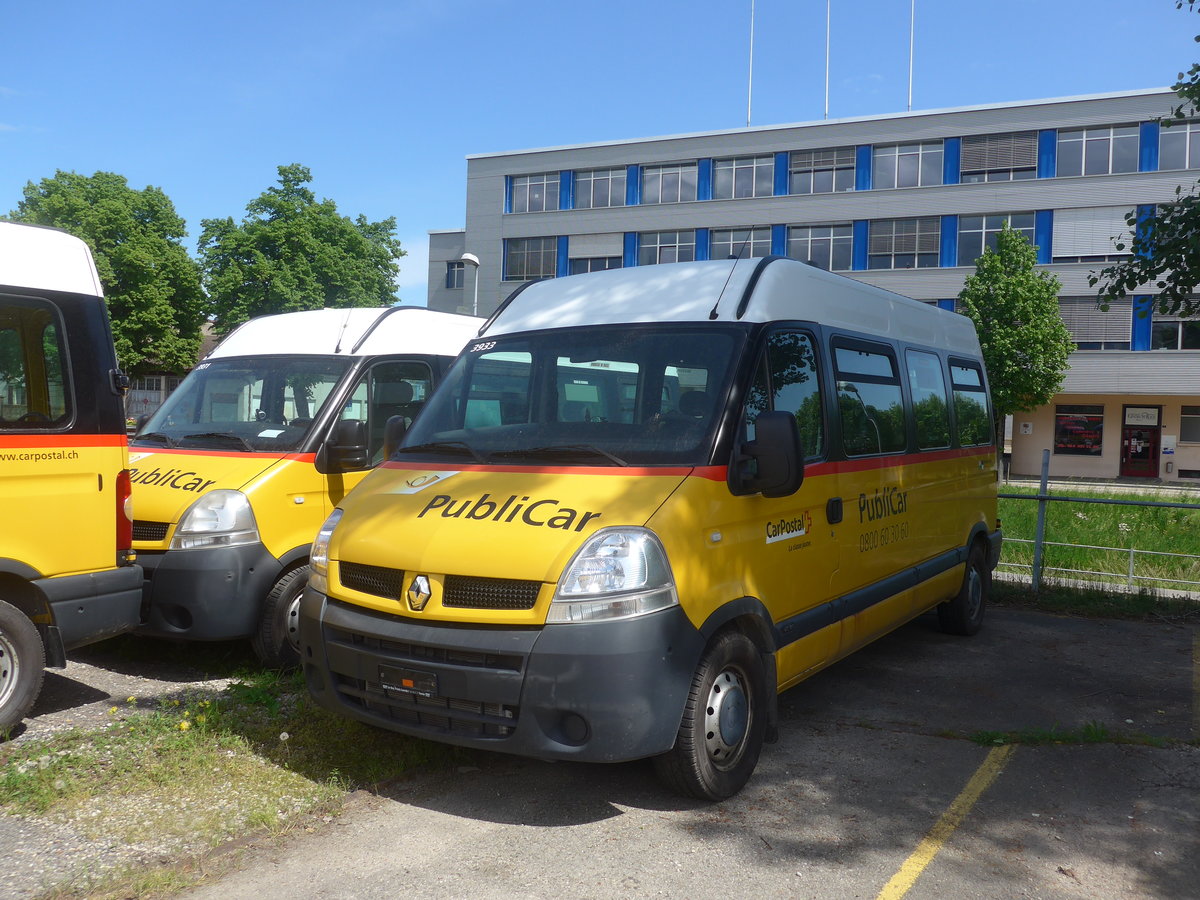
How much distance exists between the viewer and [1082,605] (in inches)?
391

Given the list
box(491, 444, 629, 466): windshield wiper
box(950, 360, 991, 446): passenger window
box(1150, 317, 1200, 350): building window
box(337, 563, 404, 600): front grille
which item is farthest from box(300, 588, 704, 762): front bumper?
box(1150, 317, 1200, 350): building window

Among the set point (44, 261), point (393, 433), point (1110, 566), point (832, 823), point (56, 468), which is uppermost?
point (44, 261)

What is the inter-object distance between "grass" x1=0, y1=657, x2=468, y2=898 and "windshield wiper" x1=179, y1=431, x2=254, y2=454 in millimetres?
1722

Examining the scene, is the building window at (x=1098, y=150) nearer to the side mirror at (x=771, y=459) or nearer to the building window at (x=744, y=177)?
the building window at (x=744, y=177)

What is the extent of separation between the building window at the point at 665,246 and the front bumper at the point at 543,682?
41623mm

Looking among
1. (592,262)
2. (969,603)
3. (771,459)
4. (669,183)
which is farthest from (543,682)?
(592,262)

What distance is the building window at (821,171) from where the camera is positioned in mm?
41906

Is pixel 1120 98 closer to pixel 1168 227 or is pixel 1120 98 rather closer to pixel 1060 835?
pixel 1168 227

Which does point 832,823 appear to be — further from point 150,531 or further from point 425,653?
point 150,531

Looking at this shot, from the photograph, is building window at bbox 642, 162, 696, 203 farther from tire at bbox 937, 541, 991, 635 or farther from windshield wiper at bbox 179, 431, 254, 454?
Result: windshield wiper at bbox 179, 431, 254, 454

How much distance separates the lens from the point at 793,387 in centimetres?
531

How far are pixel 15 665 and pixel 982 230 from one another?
131 feet

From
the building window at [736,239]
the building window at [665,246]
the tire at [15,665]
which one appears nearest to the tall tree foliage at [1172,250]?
the tire at [15,665]

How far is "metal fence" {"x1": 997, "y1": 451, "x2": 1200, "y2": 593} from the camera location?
34.3 ft
